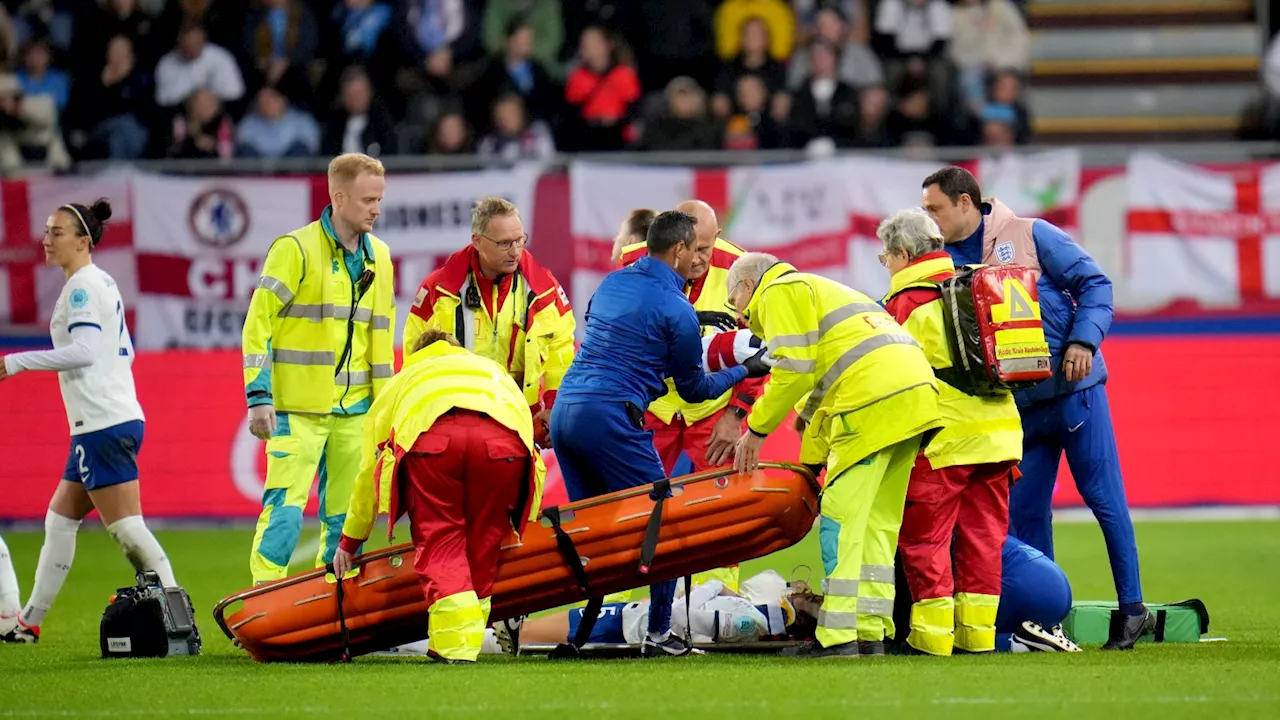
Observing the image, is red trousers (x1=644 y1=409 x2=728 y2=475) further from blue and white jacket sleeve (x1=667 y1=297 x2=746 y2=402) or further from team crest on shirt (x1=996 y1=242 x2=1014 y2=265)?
team crest on shirt (x1=996 y1=242 x2=1014 y2=265)

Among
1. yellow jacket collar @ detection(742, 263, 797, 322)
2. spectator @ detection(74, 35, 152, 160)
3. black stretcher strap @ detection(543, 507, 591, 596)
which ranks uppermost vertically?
spectator @ detection(74, 35, 152, 160)

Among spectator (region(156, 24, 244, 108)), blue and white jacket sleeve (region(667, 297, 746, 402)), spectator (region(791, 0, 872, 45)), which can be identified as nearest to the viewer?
blue and white jacket sleeve (region(667, 297, 746, 402))

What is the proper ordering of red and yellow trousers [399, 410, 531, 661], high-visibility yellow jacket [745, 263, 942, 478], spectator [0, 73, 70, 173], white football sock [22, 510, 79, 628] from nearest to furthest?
1. red and yellow trousers [399, 410, 531, 661]
2. high-visibility yellow jacket [745, 263, 942, 478]
3. white football sock [22, 510, 79, 628]
4. spectator [0, 73, 70, 173]

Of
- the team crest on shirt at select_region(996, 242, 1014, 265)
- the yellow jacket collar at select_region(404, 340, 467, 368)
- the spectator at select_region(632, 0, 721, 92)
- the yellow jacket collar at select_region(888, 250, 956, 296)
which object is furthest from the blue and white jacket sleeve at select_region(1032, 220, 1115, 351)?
the spectator at select_region(632, 0, 721, 92)

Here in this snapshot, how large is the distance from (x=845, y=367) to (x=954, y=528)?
0.95 m

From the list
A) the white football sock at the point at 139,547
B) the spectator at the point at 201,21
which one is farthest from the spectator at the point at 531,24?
the white football sock at the point at 139,547

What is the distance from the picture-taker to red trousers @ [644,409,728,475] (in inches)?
360

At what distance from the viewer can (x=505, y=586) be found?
784 cm

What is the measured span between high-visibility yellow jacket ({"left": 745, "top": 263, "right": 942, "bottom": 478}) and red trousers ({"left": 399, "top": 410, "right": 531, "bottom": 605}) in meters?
1.10

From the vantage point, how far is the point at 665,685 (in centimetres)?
676

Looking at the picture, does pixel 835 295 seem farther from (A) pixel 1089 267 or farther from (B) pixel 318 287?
(B) pixel 318 287

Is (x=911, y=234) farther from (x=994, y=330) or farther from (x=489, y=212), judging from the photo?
(x=489, y=212)

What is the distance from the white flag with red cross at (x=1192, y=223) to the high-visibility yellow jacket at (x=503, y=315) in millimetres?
7755

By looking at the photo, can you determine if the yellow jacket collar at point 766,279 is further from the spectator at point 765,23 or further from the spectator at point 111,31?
the spectator at point 111,31
